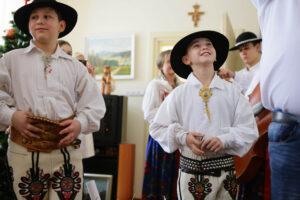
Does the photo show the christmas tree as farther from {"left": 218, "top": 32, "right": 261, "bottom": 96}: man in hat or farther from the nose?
{"left": 218, "top": 32, "right": 261, "bottom": 96}: man in hat

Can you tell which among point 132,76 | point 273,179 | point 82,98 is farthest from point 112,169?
point 273,179

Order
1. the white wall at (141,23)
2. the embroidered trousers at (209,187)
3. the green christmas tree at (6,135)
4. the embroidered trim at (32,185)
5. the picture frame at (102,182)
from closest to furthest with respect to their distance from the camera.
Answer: the embroidered trim at (32,185) < the embroidered trousers at (209,187) < the green christmas tree at (6,135) < the picture frame at (102,182) < the white wall at (141,23)

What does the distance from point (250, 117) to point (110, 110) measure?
3.13 metres

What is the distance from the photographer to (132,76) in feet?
17.2

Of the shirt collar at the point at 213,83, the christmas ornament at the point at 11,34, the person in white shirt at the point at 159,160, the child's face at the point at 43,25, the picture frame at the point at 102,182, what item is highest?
the christmas ornament at the point at 11,34

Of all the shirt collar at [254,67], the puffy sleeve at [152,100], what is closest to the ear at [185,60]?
the puffy sleeve at [152,100]

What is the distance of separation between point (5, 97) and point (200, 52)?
3.62 feet

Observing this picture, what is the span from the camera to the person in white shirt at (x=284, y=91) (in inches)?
45.1

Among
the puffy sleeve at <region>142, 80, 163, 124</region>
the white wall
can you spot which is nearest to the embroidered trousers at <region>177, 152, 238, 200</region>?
the puffy sleeve at <region>142, 80, 163, 124</region>

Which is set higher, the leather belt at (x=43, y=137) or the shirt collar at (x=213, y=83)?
the shirt collar at (x=213, y=83)

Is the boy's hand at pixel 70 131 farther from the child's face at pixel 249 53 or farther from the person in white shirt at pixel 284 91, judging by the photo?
the child's face at pixel 249 53

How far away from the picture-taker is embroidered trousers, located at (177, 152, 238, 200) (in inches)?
58.1

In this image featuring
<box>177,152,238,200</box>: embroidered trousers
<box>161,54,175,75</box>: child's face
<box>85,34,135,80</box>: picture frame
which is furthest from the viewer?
<box>85,34,135,80</box>: picture frame

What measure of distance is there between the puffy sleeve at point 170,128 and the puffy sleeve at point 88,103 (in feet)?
1.11
